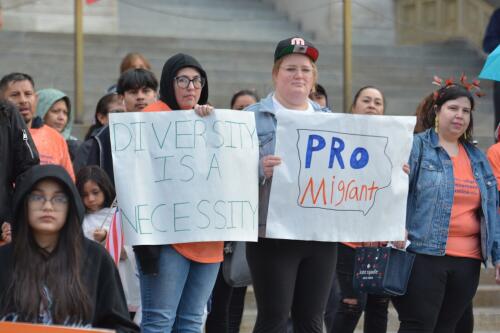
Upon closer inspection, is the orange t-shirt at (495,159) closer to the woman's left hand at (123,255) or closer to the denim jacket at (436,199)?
the denim jacket at (436,199)

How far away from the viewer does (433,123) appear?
7109mm

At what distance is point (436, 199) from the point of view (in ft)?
22.0

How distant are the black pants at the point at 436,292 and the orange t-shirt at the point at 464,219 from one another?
6 cm

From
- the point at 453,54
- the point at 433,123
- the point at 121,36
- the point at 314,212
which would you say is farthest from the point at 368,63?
the point at 314,212

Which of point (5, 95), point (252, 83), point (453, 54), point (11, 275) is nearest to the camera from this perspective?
point (11, 275)

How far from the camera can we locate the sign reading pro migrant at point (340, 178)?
6.22 meters

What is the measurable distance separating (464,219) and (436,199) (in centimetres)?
20

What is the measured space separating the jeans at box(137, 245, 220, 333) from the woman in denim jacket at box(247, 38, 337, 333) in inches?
11.0

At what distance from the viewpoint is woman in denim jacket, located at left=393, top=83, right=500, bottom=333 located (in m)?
6.67

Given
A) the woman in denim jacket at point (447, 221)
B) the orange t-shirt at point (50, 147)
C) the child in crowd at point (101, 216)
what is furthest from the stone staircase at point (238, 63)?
the woman in denim jacket at point (447, 221)

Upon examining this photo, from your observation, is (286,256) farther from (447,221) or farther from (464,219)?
(464,219)

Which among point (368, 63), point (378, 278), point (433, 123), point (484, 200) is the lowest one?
point (378, 278)

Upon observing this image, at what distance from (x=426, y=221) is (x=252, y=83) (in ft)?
22.5

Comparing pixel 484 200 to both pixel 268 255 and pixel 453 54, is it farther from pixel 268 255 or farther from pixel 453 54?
pixel 453 54
